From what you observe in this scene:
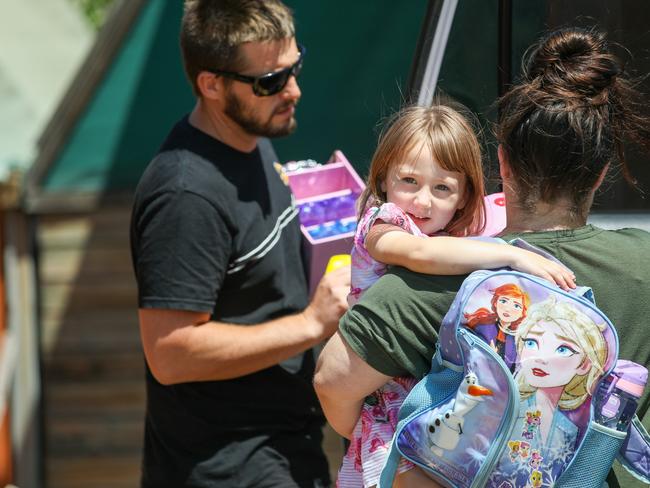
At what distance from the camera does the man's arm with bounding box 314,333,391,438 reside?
5.87 ft

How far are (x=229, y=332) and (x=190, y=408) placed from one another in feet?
0.77

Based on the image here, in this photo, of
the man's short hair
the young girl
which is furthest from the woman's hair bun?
the man's short hair

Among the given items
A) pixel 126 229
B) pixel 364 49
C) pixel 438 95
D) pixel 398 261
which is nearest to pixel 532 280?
pixel 398 261

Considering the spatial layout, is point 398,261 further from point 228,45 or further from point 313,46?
point 313,46

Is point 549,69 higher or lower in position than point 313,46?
higher

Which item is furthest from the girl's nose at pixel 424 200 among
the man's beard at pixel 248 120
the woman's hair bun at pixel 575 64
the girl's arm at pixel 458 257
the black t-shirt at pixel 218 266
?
the man's beard at pixel 248 120

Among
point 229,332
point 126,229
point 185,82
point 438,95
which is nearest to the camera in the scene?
point 438,95

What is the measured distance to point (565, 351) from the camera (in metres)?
1.61

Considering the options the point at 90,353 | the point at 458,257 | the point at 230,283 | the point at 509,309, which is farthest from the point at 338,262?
the point at 90,353

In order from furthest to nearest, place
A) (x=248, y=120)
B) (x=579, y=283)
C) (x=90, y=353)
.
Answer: (x=90, y=353)
(x=248, y=120)
(x=579, y=283)

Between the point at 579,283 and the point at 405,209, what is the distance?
38 cm

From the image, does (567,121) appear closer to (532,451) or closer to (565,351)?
(565,351)

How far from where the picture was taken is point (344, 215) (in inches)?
108

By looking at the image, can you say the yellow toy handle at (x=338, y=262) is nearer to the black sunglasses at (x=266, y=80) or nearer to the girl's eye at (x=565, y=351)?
the black sunglasses at (x=266, y=80)
